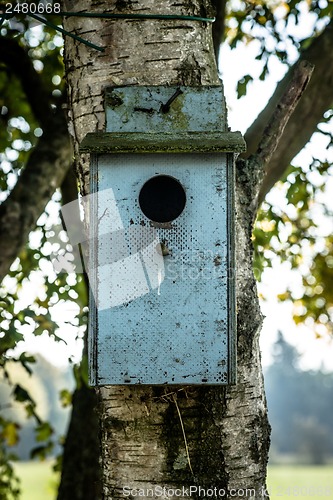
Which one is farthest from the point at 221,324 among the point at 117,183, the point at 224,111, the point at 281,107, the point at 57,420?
the point at 57,420

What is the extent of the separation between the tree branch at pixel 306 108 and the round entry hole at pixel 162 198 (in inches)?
60.7

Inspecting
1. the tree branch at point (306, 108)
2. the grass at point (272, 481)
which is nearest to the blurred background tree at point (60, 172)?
the tree branch at point (306, 108)

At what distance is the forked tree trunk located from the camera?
250 cm

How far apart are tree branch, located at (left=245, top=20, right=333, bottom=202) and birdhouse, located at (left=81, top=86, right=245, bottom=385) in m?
1.62

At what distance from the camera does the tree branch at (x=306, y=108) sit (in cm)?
415

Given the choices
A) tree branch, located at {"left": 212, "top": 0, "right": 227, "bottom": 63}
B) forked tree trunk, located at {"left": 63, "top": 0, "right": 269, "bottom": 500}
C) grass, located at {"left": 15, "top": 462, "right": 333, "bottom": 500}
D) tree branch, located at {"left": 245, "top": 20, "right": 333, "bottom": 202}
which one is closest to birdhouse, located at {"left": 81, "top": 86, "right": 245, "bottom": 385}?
forked tree trunk, located at {"left": 63, "top": 0, "right": 269, "bottom": 500}

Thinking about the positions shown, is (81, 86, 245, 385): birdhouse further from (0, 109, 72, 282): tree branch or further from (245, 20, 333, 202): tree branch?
(0, 109, 72, 282): tree branch

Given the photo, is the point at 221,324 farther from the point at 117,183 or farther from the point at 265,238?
the point at 265,238

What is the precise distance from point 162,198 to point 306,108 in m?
1.85

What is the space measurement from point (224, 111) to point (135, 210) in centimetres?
51

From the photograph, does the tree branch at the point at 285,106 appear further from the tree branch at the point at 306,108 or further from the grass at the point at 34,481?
the grass at the point at 34,481

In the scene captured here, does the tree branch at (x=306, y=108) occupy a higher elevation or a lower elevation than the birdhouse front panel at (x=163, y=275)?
higher

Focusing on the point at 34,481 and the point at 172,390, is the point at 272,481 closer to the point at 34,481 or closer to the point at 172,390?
the point at 34,481

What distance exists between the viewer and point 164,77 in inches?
108
